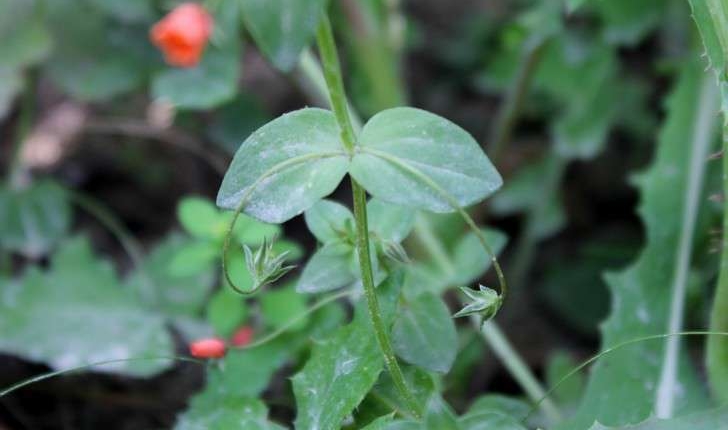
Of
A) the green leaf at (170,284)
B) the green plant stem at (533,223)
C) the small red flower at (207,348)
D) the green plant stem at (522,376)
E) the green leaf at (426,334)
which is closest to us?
the green leaf at (426,334)

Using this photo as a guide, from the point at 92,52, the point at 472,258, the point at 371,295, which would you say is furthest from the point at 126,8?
the point at 371,295

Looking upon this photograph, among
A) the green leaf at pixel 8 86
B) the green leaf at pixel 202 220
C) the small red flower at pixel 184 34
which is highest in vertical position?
the small red flower at pixel 184 34

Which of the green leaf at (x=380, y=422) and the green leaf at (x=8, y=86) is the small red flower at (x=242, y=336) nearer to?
the green leaf at (x=380, y=422)

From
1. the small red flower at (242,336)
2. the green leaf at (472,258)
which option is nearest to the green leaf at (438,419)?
the green leaf at (472,258)

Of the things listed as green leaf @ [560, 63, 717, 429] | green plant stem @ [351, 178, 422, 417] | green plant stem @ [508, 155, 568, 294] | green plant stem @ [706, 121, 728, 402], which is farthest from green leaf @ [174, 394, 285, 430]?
green plant stem @ [508, 155, 568, 294]

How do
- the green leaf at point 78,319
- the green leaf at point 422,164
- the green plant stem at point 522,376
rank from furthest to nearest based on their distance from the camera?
the green leaf at point 78,319
the green plant stem at point 522,376
the green leaf at point 422,164
